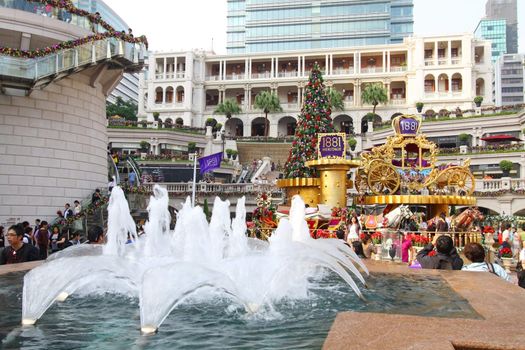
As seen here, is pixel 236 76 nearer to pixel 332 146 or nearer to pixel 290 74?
pixel 290 74

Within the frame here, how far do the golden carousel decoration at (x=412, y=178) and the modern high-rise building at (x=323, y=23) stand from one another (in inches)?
2789

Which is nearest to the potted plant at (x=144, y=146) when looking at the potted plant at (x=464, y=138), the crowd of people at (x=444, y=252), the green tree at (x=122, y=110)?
the green tree at (x=122, y=110)

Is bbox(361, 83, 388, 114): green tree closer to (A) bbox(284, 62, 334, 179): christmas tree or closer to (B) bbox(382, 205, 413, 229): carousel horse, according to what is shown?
(A) bbox(284, 62, 334, 179): christmas tree

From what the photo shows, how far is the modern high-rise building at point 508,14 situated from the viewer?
18400cm

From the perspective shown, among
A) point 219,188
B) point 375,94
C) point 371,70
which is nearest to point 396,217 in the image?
point 219,188

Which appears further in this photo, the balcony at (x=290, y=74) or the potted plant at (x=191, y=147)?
the balcony at (x=290, y=74)

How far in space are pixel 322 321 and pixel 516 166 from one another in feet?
139

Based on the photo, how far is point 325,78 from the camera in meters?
71.5

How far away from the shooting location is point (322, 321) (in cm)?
581

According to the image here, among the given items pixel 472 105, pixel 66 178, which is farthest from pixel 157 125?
pixel 472 105

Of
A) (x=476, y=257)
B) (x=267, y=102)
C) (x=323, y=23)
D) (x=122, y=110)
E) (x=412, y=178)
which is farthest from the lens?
(x=323, y=23)

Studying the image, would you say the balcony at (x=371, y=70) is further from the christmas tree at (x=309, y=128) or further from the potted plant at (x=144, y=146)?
the christmas tree at (x=309, y=128)

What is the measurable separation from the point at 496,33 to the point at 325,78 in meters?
133

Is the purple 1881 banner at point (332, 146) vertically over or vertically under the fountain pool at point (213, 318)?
over
